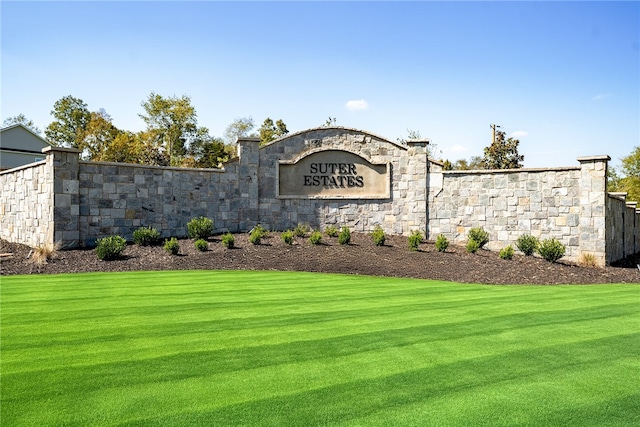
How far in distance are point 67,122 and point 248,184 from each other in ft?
103

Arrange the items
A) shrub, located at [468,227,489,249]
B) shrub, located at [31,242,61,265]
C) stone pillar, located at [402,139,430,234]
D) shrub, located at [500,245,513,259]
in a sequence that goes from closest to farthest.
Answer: shrub, located at [31,242,61,265] < shrub, located at [500,245,513,259] < shrub, located at [468,227,489,249] < stone pillar, located at [402,139,430,234]

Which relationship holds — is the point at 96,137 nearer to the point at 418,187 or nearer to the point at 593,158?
the point at 418,187

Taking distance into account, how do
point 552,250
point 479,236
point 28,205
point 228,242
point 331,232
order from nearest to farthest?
point 552,250
point 228,242
point 28,205
point 479,236
point 331,232

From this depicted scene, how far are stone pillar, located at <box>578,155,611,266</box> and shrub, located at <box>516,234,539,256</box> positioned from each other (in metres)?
1.54

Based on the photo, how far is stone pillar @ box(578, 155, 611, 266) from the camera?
51.9ft

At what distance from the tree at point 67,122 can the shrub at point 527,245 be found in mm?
38409

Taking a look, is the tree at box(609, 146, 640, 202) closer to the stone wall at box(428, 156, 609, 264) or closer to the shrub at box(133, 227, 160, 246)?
the stone wall at box(428, 156, 609, 264)

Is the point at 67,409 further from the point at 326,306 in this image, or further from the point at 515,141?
the point at 515,141

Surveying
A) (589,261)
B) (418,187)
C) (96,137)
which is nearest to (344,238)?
(418,187)

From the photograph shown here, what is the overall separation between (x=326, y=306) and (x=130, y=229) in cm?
1106

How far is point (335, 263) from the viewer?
1427 cm

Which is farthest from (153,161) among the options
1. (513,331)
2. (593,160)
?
(513,331)

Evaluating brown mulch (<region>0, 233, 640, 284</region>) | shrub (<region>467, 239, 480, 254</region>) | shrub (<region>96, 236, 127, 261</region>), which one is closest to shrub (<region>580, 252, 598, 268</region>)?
brown mulch (<region>0, 233, 640, 284</region>)

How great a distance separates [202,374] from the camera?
456cm
